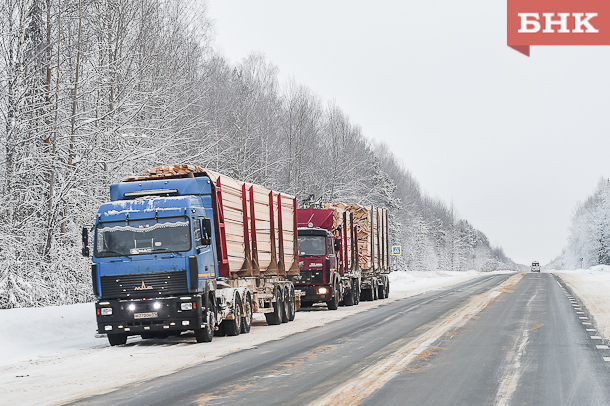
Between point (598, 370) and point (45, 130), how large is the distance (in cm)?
1602

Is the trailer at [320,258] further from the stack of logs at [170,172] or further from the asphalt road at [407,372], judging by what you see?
the stack of logs at [170,172]

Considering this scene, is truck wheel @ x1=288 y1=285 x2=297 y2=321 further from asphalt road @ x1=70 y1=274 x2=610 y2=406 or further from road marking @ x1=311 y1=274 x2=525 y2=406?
road marking @ x1=311 y1=274 x2=525 y2=406

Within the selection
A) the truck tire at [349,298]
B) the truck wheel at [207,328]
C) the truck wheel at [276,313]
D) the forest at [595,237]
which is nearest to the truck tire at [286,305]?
the truck wheel at [276,313]

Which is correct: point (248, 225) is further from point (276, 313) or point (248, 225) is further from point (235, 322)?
point (276, 313)

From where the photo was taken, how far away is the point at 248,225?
59.8 ft

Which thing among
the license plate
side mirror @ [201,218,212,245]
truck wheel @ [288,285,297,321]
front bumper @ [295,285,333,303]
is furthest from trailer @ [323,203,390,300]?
the license plate

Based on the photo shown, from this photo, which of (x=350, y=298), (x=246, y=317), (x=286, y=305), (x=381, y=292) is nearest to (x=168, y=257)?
(x=246, y=317)

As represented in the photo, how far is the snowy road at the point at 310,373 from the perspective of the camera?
820 centimetres

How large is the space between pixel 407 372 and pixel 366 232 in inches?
911

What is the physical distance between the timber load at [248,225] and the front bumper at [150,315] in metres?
1.78

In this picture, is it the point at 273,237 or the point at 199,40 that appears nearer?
the point at 273,237

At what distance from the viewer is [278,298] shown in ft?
66.2

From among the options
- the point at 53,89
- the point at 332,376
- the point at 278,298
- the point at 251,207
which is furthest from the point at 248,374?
the point at 53,89

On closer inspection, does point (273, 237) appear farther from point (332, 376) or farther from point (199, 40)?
point (199, 40)
